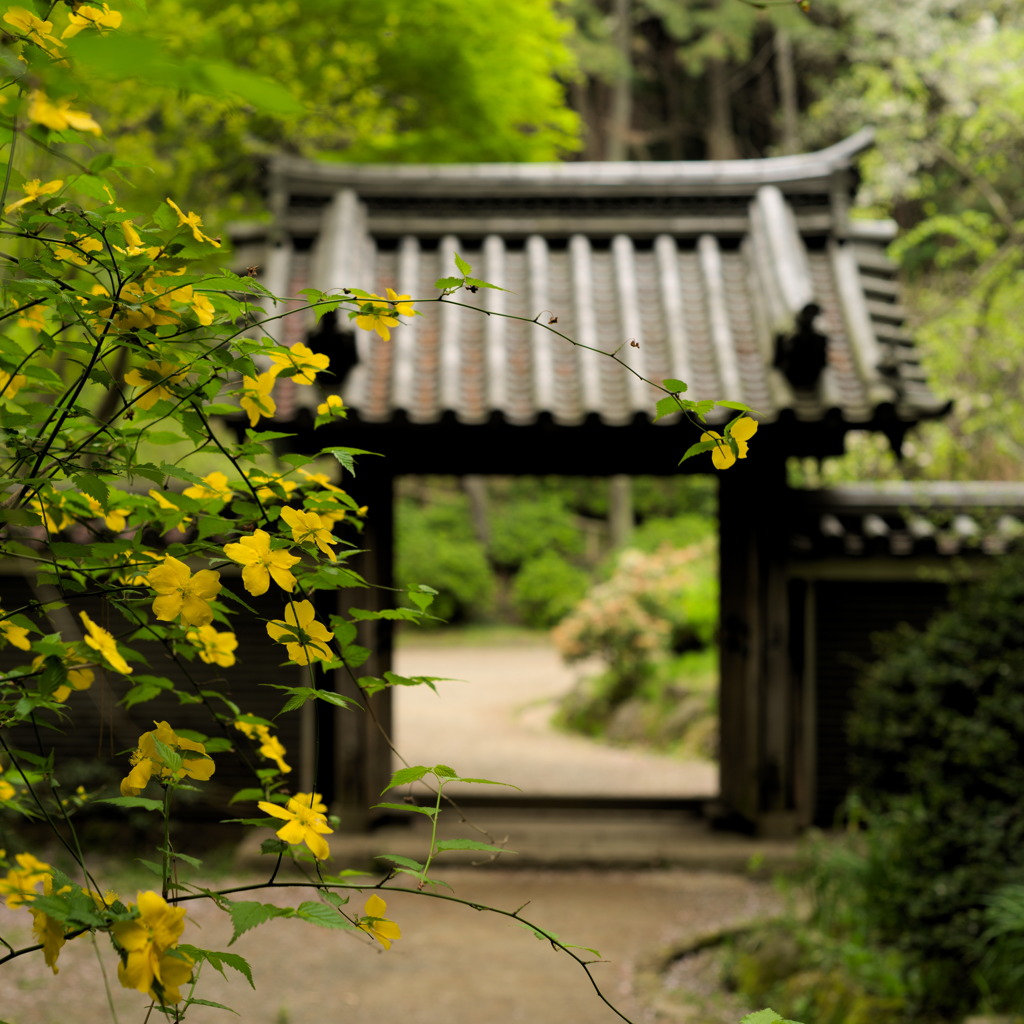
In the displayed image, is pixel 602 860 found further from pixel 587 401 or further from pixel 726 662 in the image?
pixel 587 401

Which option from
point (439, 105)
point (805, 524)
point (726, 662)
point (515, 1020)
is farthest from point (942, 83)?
point (515, 1020)

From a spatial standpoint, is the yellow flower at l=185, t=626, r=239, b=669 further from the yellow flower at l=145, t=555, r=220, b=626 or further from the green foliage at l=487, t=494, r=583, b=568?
the green foliage at l=487, t=494, r=583, b=568

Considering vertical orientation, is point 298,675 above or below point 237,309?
below

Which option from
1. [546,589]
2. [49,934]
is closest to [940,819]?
[49,934]

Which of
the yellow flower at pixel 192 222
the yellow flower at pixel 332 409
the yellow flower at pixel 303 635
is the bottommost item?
the yellow flower at pixel 303 635

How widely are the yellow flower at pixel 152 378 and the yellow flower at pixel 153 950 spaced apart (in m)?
0.51

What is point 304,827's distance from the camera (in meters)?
1.00

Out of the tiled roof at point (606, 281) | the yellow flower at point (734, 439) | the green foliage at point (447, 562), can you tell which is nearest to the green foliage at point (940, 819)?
the tiled roof at point (606, 281)

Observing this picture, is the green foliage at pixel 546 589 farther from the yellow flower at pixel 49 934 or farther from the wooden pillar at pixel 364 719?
the yellow flower at pixel 49 934

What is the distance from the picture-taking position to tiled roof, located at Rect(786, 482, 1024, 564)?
554 cm

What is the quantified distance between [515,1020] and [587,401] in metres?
2.64

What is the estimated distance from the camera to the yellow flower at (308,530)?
108 cm

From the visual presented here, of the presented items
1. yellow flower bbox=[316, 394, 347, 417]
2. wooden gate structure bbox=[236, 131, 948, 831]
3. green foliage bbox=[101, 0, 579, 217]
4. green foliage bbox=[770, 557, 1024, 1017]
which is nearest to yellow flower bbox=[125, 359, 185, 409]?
yellow flower bbox=[316, 394, 347, 417]

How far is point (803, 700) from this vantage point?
5.60 meters
